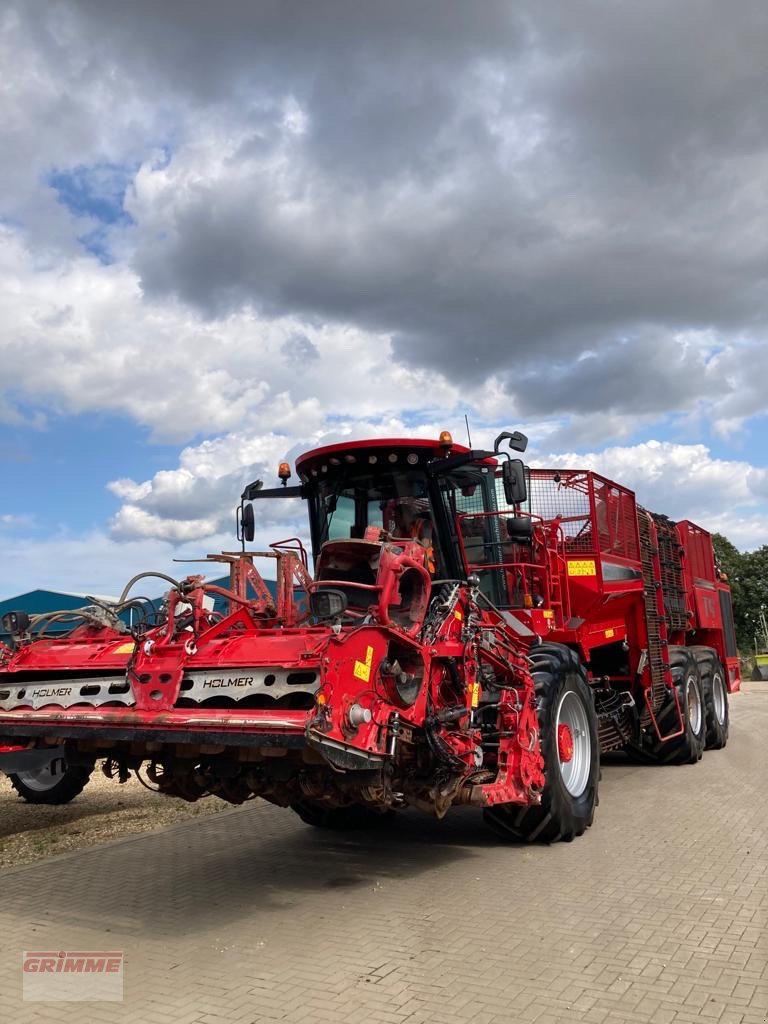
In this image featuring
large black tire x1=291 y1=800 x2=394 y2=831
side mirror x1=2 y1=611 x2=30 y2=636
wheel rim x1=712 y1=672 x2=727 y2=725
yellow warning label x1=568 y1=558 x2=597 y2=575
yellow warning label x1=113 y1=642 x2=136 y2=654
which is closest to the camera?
yellow warning label x1=113 y1=642 x2=136 y2=654

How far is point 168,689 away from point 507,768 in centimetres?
240

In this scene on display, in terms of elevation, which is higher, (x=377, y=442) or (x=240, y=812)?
(x=377, y=442)

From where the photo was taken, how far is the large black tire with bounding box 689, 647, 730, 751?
40.4 ft

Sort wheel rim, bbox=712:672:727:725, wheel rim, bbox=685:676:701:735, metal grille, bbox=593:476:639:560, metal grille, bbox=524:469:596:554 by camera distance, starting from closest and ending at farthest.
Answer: metal grille, bbox=524:469:596:554 → metal grille, bbox=593:476:639:560 → wheel rim, bbox=685:676:701:735 → wheel rim, bbox=712:672:727:725

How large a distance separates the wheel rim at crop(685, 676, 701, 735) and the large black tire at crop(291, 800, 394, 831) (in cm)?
507

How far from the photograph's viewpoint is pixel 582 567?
8.45 metres

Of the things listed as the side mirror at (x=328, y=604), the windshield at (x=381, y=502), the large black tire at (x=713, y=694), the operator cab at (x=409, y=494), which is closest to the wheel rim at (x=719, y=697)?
the large black tire at (x=713, y=694)

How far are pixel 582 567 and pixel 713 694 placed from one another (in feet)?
17.9

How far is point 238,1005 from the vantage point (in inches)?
159

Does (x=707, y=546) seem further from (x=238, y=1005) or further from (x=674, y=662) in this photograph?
(x=238, y=1005)

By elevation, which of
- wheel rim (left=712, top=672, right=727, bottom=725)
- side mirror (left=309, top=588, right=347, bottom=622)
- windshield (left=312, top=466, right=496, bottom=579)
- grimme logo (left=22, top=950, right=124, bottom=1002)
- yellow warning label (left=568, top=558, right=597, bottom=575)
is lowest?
grimme logo (left=22, top=950, right=124, bottom=1002)

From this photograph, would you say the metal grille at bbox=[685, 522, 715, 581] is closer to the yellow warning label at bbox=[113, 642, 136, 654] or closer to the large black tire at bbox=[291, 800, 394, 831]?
the large black tire at bbox=[291, 800, 394, 831]

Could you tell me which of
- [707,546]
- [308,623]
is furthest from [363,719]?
[707,546]

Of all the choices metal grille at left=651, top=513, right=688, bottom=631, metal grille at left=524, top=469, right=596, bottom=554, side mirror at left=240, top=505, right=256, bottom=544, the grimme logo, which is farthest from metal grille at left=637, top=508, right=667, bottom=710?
the grimme logo
